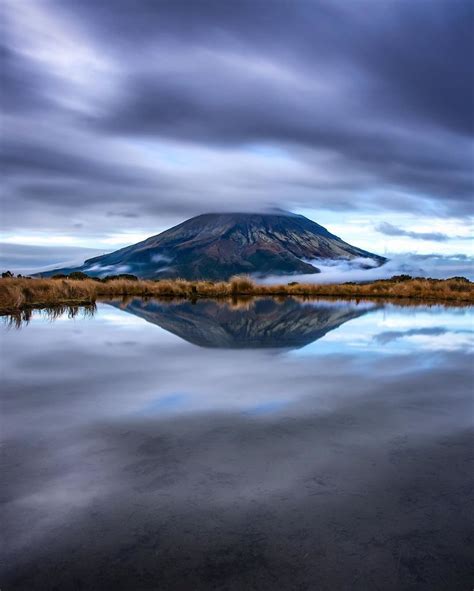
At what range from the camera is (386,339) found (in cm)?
1359

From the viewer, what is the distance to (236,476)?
425 centimetres

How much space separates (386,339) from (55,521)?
1135cm

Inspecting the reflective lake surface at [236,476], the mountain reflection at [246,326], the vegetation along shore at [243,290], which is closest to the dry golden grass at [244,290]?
the vegetation along shore at [243,290]

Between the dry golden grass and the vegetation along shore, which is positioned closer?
the vegetation along shore

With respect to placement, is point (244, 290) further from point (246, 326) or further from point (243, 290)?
point (246, 326)

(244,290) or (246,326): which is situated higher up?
(244,290)

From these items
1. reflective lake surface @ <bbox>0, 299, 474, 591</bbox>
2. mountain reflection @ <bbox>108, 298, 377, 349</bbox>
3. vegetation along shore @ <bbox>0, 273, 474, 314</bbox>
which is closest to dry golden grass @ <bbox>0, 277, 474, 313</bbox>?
A: vegetation along shore @ <bbox>0, 273, 474, 314</bbox>

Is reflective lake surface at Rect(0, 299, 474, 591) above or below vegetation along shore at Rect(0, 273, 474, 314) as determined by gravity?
below

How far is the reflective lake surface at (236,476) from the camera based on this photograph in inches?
118

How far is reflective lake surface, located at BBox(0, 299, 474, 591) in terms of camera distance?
300cm

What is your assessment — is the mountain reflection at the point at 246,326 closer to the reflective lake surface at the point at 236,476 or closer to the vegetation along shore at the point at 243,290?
the reflective lake surface at the point at 236,476

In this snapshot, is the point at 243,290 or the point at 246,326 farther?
the point at 243,290

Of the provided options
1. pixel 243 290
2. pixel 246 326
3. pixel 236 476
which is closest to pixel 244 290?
pixel 243 290

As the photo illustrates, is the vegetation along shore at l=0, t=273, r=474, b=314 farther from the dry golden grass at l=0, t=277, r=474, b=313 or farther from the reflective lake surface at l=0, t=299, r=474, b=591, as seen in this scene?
the reflective lake surface at l=0, t=299, r=474, b=591
